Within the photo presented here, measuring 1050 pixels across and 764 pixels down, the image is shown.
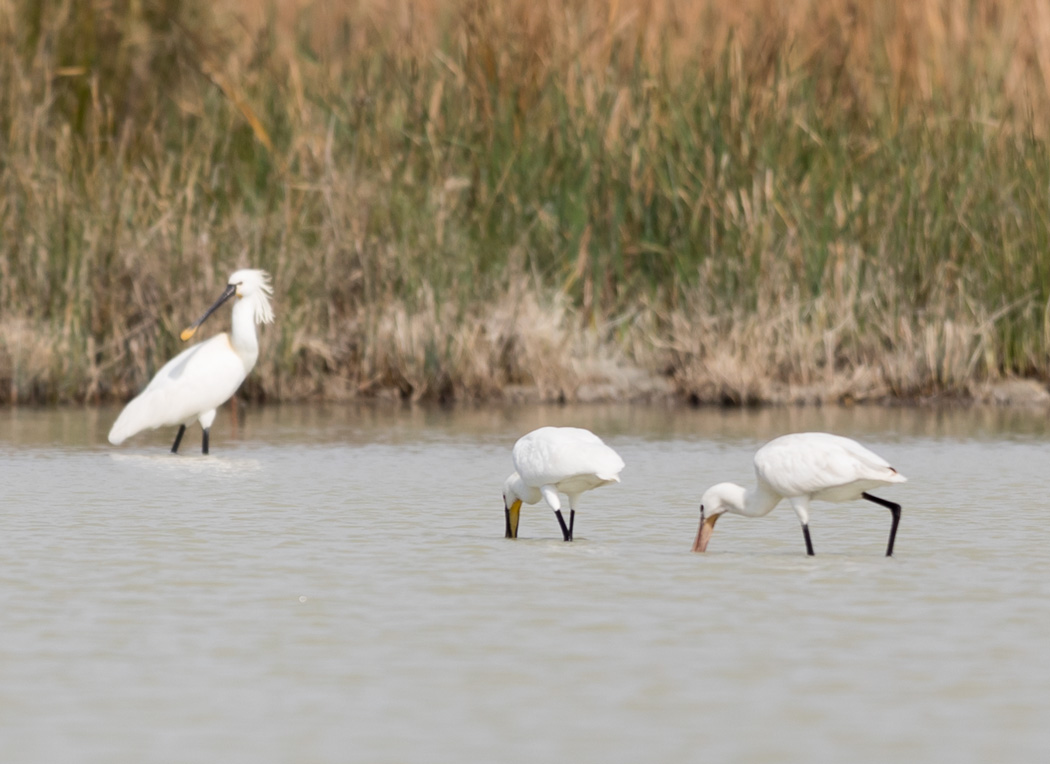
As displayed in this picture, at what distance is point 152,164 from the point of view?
15.0m

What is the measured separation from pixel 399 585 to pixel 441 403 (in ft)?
24.4

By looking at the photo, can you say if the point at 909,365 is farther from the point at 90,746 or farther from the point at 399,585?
the point at 90,746

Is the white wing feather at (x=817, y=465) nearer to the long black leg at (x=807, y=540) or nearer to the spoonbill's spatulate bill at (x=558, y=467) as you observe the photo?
the long black leg at (x=807, y=540)

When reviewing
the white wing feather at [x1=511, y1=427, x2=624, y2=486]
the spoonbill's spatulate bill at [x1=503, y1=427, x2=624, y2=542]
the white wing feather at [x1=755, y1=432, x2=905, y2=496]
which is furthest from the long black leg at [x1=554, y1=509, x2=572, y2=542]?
the white wing feather at [x1=755, y1=432, x2=905, y2=496]

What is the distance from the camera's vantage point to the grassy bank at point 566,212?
13.6m

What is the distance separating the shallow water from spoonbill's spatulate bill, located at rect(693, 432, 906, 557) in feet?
0.60

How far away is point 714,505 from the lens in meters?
7.26

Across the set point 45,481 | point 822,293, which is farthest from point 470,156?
point 45,481

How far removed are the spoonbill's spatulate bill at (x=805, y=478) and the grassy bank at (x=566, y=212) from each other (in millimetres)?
6232

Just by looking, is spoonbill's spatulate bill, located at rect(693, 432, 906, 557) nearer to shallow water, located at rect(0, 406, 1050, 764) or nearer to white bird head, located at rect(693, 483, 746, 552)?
white bird head, located at rect(693, 483, 746, 552)

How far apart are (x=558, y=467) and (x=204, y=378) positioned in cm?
480

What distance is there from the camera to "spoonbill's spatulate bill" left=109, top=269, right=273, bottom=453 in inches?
446

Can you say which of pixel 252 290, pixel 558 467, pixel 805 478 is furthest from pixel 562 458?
pixel 252 290

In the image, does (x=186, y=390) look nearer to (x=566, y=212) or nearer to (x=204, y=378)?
(x=204, y=378)
